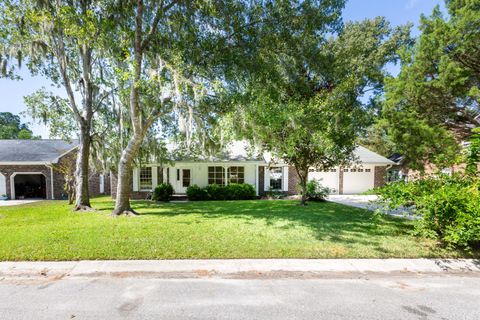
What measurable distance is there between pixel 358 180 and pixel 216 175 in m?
10.4

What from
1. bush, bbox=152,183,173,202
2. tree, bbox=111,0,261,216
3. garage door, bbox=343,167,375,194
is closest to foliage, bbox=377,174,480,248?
tree, bbox=111,0,261,216

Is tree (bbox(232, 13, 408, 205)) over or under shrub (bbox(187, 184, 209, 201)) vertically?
over

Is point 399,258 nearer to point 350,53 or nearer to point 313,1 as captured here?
point 313,1

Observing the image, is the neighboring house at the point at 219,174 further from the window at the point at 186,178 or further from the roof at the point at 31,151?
the roof at the point at 31,151

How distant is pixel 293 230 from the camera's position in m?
6.46

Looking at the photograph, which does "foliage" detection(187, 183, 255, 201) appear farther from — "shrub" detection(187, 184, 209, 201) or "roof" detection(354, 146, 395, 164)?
"roof" detection(354, 146, 395, 164)

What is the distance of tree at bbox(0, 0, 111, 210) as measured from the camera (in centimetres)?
729

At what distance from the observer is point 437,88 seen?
8.53m

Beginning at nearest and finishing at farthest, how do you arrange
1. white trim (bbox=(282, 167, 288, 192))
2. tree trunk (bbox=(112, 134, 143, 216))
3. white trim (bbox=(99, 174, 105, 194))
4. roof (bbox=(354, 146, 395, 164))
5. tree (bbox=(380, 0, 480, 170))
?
tree (bbox=(380, 0, 480, 170)) < tree trunk (bbox=(112, 134, 143, 216)) < white trim (bbox=(282, 167, 288, 192)) < roof (bbox=(354, 146, 395, 164)) < white trim (bbox=(99, 174, 105, 194))

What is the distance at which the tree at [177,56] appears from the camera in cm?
746

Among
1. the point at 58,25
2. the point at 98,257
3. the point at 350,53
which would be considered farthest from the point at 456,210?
the point at 58,25

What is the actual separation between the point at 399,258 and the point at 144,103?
9073 mm

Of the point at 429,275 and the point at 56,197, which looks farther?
the point at 56,197

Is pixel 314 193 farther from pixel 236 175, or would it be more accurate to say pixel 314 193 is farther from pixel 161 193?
pixel 161 193
